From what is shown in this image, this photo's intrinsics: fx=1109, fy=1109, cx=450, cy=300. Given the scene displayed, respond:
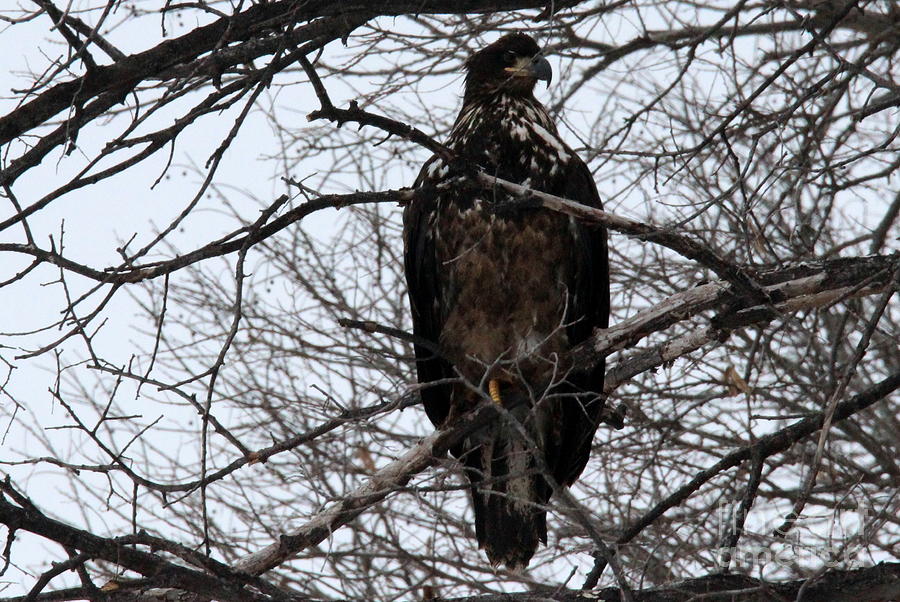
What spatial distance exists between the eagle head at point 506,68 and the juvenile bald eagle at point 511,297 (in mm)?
17

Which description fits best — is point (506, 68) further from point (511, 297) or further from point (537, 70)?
point (511, 297)

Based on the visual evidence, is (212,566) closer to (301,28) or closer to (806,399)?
(301,28)

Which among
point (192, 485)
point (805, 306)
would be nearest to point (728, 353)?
point (805, 306)

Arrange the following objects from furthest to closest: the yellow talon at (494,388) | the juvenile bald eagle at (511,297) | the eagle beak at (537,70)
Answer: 1. the eagle beak at (537,70)
2. the yellow talon at (494,388)
3. the juvenile bald eagle at (511,297)

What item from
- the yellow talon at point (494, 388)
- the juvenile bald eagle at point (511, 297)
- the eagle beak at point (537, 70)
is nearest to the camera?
the juvenile bald eagle at point (511, 297)

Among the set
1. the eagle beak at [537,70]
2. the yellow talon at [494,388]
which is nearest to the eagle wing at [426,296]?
the yellow talon at [494,388]

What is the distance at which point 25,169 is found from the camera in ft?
11.3

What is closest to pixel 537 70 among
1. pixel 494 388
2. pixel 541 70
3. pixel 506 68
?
pixel 541 70

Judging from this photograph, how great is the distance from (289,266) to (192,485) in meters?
3.38

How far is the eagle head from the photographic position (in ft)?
16.9

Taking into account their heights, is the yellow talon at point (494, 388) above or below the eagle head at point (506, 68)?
below

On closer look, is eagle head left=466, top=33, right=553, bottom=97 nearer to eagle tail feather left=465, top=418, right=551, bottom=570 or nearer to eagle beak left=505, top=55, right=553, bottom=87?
eagle beak left=505, top=55, right=553, bottom=87

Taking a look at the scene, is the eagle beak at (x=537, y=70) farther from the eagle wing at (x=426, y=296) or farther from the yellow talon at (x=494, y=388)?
the yellow talon at (x=494, y=388)

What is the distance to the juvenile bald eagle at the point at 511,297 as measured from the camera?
4605 millimetres
